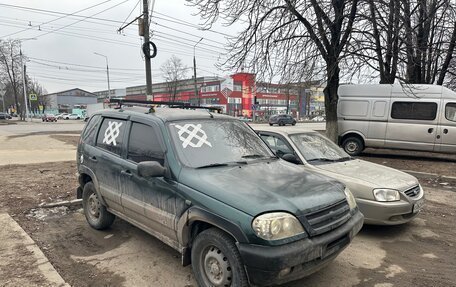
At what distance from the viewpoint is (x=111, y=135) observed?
456 centimetres

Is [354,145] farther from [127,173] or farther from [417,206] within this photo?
[127,173]

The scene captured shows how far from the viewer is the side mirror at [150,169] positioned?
3338 mm

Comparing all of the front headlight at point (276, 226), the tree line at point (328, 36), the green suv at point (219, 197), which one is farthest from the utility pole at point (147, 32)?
the front headlight at point (276, 226)

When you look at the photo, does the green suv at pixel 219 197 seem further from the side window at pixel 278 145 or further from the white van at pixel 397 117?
the white van at pixel 397 117

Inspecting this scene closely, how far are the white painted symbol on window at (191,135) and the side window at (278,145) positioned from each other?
6.98ft

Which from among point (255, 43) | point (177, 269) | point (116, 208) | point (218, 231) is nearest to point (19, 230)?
point (116, 208)

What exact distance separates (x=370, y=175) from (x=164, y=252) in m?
3.20

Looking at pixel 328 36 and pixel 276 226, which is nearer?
pixel 276 226

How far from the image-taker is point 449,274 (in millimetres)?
3768

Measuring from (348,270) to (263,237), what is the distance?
1676 millimetres

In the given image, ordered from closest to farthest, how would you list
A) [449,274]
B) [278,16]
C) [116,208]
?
1. [449,274]
2. [116,208]
3. [278,16]

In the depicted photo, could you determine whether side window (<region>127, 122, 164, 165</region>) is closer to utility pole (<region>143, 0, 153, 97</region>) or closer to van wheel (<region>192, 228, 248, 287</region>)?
van wheel (<region>192, 228, 248, 287</region>)

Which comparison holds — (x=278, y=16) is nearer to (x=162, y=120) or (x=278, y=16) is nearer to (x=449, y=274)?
(x=162, y=120)

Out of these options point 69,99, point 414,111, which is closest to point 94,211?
point 414,111
